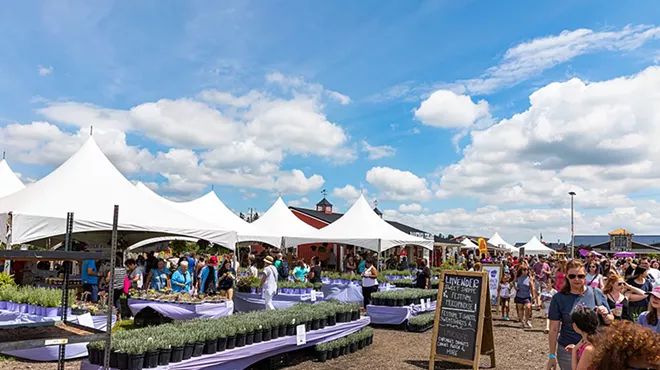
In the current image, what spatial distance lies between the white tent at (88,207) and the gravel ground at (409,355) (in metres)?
2.50

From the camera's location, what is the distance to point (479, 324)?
22.5 feet

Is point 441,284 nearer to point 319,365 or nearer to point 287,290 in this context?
point 319,365

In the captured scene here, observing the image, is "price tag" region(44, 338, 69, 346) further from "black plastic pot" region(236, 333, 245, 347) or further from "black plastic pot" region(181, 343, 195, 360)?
"black plastic pot" region(236, 333, 245, 347)

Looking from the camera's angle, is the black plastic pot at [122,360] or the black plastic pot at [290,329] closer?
the black plastic pot at [122,360]

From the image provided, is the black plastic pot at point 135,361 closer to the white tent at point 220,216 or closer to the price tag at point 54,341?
the price tag at point 54,341

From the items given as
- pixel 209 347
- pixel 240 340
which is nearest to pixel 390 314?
pixel 240 340

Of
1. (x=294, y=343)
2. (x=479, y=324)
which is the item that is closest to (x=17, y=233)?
(x=294, y=343)

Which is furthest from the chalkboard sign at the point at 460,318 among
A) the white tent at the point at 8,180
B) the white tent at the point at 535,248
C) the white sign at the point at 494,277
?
the white tent at the point at 535,248

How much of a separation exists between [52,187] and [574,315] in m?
9.56

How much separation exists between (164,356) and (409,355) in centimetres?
469

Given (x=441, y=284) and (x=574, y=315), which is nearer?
(x=574, y=315)

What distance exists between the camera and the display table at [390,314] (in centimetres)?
1088

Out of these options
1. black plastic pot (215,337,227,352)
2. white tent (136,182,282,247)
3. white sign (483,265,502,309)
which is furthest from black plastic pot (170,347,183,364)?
white tent (136,182,282,247)

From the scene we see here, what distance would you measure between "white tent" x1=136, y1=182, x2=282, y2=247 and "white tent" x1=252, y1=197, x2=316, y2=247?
0.58m
